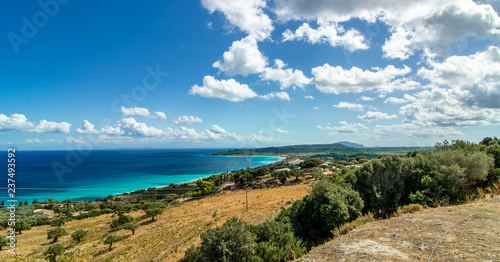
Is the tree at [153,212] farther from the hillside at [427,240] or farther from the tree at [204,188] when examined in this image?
the hillside at [427,240]

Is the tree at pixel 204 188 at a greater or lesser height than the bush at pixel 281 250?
lesser

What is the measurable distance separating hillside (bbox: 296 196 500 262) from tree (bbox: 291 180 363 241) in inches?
129

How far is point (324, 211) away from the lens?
38.8ft

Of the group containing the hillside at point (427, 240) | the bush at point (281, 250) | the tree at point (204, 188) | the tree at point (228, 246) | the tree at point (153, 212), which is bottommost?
the tree at point (204, 188)

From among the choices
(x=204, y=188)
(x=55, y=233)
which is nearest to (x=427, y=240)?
(x=55, y=233)

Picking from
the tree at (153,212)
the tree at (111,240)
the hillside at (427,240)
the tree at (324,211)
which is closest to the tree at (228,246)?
the hillside at (427,240)

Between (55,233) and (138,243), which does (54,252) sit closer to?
(138,243)

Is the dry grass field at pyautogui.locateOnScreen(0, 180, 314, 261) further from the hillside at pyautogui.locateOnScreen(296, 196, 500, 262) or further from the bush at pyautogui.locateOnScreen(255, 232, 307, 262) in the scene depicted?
the hillside at pyautogui.locateOnScreen(296, 196, 500, 262)

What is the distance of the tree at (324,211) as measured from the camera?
1154 cm

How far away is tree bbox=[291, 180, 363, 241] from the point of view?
37.9ft

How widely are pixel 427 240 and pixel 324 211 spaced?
5.89m

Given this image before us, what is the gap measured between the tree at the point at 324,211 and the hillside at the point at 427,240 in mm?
3288

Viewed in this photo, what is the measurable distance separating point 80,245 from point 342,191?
2315 cm

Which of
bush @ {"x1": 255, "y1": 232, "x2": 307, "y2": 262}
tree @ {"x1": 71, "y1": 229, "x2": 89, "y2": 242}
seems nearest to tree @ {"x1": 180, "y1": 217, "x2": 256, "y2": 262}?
bush @ {"x1": 255, "y1": 232, "x2": 307, "y2": 262}
